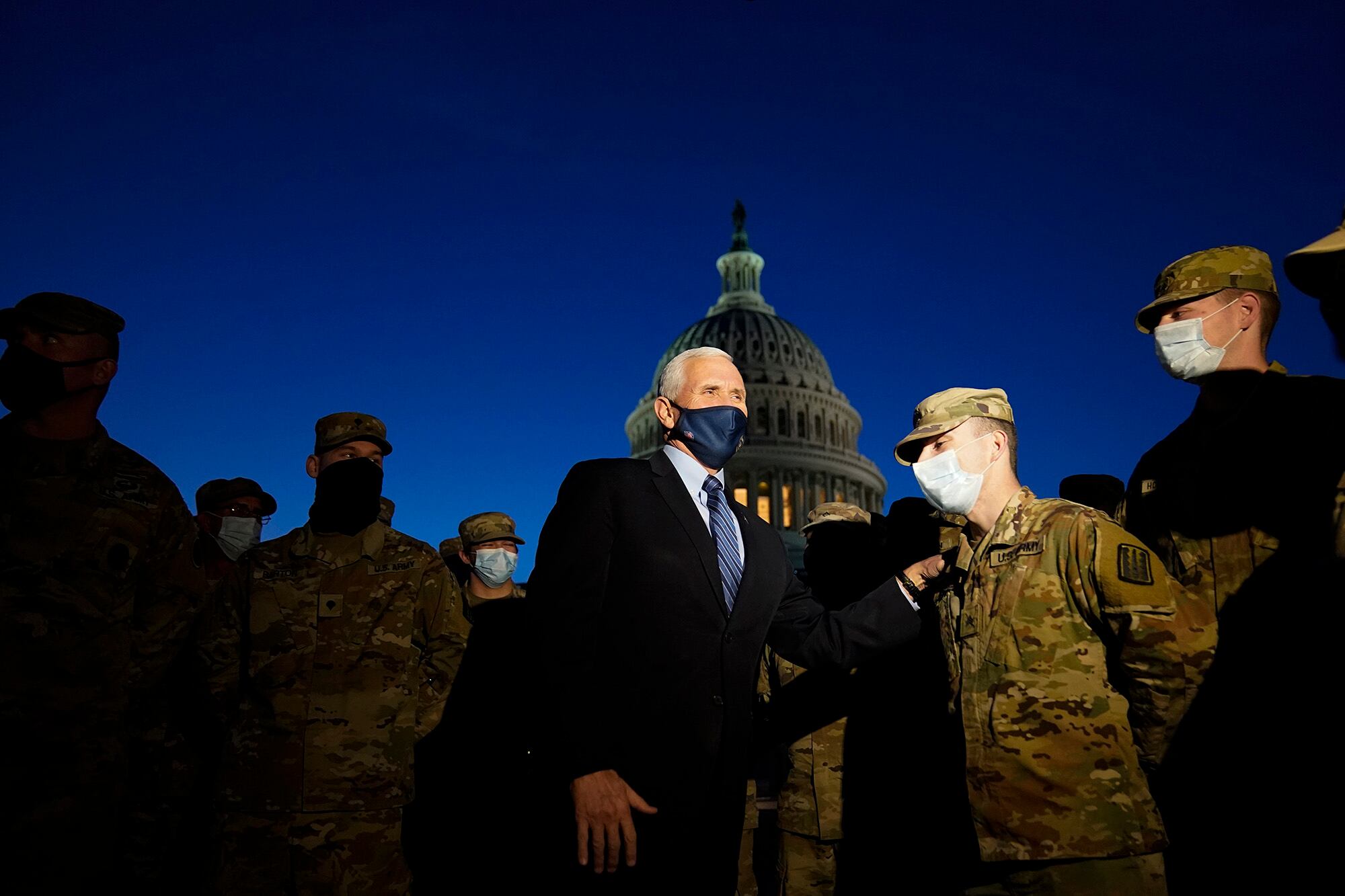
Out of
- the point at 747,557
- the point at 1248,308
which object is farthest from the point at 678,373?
the point at 1248,308

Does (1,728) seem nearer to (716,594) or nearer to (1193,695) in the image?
(716,594)

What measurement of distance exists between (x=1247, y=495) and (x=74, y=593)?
202 inches

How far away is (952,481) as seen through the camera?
3705 millimetres

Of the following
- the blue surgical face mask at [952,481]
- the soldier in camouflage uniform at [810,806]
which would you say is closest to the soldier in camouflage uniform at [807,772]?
the soldier in camouflage uniform at [810,806]

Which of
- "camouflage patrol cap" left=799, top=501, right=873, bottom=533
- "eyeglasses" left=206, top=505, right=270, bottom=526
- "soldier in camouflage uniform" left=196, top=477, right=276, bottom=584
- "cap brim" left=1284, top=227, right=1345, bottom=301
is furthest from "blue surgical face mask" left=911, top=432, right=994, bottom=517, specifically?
"eyeglasses" left=206, top=505, right=270, bottom=526

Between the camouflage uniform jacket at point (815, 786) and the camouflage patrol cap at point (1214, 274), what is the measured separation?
122 inches

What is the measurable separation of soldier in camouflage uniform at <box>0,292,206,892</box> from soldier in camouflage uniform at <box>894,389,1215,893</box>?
11.4 ft

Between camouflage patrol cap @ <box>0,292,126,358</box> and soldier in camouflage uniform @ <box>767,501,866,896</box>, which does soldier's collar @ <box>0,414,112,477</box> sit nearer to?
camouflage patrol cap @ <box>0,292,126,358</box>

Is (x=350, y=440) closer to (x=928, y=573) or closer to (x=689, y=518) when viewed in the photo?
(x=689, y=518)

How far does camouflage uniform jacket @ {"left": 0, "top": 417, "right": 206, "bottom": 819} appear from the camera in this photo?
10.3ft

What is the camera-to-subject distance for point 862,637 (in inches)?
138

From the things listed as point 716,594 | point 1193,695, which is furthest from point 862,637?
point 1193,695

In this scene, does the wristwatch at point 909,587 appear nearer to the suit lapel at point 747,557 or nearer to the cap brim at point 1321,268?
the suit lapel at point 747,557

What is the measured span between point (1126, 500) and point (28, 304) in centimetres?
545
